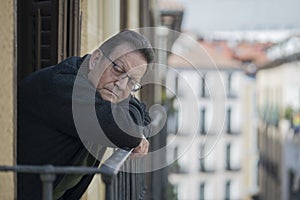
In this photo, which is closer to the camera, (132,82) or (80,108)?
(80,108)

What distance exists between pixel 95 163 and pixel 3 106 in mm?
694

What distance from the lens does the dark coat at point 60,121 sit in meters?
3.03

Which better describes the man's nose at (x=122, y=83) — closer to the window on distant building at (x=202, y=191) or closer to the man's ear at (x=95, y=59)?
the man's ear at (x=95, y=59)

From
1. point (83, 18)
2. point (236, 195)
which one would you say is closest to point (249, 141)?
point (236, 195)

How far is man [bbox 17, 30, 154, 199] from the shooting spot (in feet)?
9.97

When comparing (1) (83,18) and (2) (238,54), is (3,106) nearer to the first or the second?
(1) (83,18)

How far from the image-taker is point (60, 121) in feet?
10.1

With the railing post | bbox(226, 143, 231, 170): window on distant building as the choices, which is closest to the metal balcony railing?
the railing post

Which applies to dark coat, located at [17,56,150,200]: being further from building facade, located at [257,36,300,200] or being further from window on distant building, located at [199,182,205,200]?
window on distant building, located at [199,182,205,200]

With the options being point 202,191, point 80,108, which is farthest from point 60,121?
point 202,191

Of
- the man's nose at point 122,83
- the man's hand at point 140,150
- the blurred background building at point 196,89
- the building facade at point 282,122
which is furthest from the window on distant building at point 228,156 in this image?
the man's nose at point 122,83

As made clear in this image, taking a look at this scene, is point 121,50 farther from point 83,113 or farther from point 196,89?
point 196,89

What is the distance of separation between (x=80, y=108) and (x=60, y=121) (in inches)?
4.7

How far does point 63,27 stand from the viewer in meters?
4.41
